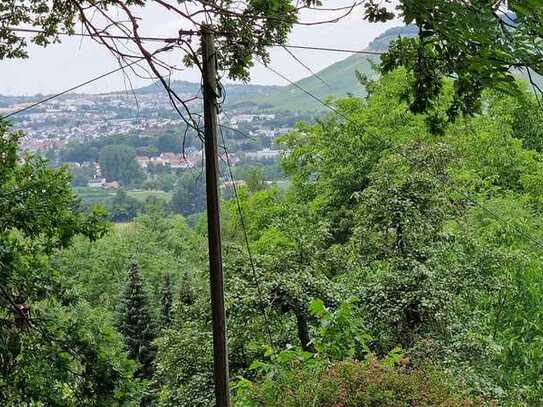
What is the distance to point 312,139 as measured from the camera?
19.0 meters

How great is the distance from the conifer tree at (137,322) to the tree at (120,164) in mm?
20936

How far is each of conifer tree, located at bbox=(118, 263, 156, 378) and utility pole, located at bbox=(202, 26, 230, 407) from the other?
17.6 metres

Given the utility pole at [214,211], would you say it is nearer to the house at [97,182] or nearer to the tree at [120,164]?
the tree at [120,164]

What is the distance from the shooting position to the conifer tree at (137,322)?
20.1 meters

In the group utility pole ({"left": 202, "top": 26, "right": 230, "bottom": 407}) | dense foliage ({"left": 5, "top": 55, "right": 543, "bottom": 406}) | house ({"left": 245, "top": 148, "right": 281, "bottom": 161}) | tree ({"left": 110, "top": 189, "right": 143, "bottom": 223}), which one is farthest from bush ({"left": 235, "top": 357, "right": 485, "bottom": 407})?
tree ({"left": 110, "top": 189, "right": 143, "bottom": 223})

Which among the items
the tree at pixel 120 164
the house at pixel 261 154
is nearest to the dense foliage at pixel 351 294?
the house at pixel 261 154

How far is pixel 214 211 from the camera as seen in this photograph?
292 centimetres

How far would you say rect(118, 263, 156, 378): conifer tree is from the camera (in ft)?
65.9

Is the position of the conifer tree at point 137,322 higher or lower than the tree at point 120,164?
lower

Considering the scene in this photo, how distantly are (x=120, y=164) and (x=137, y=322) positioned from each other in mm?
29229

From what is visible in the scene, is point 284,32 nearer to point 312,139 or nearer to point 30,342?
point 30,342

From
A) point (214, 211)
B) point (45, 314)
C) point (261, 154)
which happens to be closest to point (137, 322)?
point (261, 154)

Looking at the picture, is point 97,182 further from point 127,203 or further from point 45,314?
point 45,314

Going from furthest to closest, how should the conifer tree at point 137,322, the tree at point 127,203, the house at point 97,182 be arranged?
the house at point 97,182
the tree at point 127,203
the conifer tree at point 137,322
